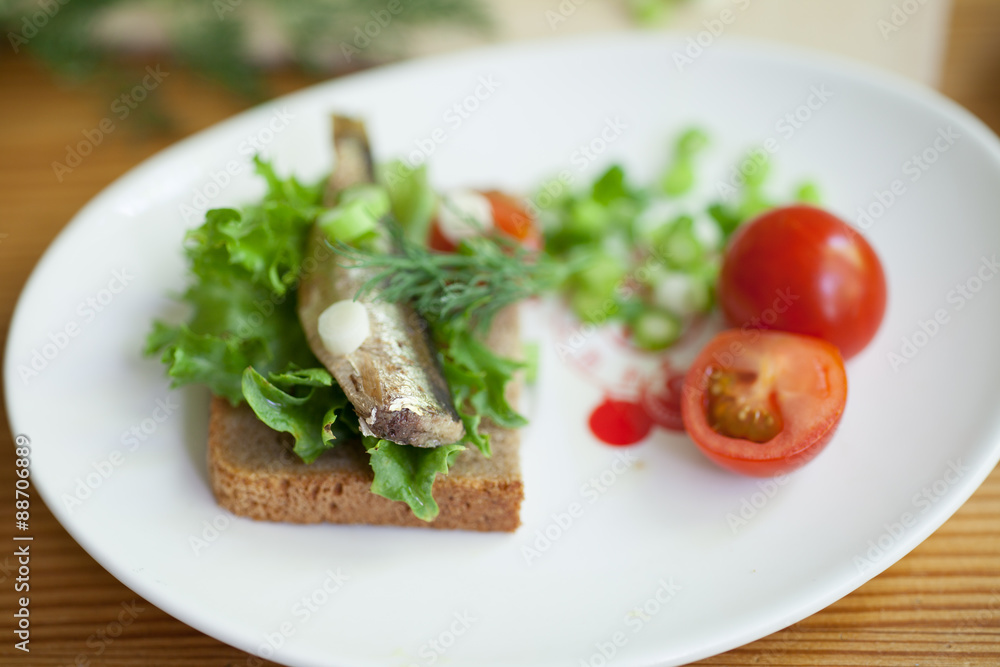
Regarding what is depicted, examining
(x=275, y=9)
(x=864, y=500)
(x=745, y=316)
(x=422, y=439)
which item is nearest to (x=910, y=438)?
(x=864, y=500)

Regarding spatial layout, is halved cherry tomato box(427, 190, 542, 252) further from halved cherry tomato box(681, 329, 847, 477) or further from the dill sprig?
halved cherry tomato box(681, 329, 847, 477)

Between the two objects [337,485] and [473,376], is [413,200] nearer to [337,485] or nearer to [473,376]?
[473,376]

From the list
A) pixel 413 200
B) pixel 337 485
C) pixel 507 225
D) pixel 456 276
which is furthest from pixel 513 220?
Answer: pixel 337 485

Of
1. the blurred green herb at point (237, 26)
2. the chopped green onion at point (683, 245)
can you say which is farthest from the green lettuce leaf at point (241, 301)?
the blurred green herb at point (237, 26)

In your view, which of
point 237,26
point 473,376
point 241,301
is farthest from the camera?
point 237,26

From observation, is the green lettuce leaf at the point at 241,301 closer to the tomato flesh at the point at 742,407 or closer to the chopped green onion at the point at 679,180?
the tomato flesh at the point at 742,407

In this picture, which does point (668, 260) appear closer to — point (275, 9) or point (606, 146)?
point (606, 146)
